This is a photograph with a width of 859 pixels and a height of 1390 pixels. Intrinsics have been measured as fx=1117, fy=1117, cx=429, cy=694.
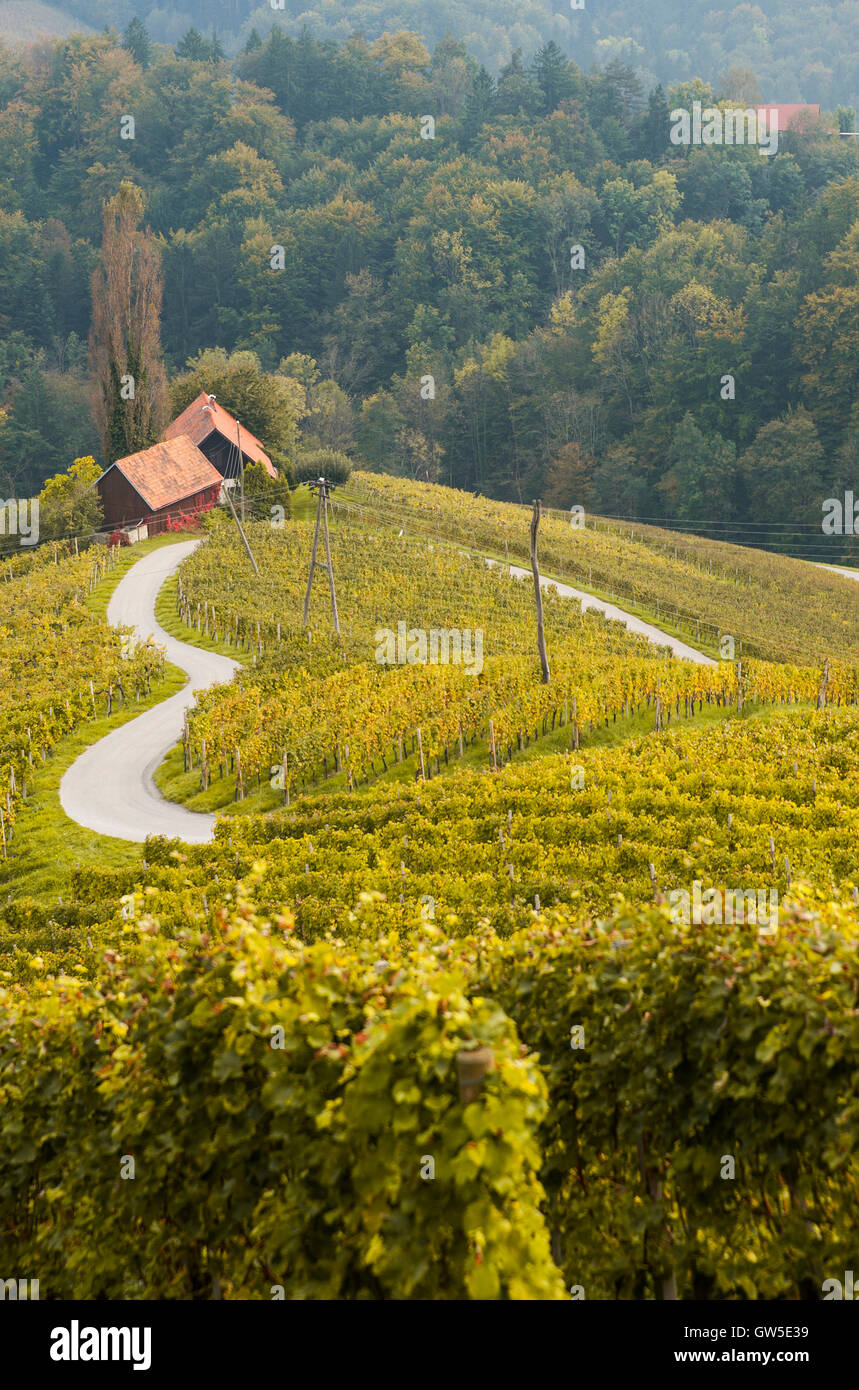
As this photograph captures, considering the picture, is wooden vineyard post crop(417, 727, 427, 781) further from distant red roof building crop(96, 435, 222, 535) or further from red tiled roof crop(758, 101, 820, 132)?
red tiled roof crop(758, 101, 820, 132)

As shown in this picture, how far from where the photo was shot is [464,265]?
129375mm

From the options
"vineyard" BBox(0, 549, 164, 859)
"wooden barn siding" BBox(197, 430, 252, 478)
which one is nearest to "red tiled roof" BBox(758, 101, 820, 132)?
"wooden barn siding" BBox(197, 430, 252, 478)

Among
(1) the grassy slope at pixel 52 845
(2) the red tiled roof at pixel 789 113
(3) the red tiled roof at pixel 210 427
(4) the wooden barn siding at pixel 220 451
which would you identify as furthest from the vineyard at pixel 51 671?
(2) the red tiled roof at pixel 789 113

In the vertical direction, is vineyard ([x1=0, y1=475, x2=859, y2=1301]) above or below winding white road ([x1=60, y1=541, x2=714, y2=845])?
above

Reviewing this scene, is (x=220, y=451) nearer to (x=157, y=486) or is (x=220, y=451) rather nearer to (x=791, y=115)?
(x=157, y=486)

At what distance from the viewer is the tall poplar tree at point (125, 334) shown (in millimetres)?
73375

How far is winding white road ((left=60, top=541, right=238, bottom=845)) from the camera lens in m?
27.1

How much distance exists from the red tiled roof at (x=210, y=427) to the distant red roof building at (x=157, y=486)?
9.31 ft

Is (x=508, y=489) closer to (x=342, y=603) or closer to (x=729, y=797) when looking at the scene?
(x=342, y=603)

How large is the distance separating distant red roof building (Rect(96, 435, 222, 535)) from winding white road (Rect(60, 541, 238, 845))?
17.4 m

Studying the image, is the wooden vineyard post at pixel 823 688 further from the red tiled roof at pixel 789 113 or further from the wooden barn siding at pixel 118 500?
the red tiled roof at pixel 789 113

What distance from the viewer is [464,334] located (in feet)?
420
